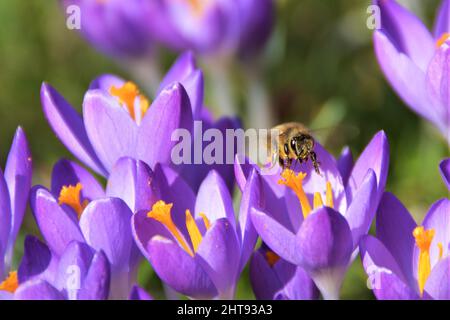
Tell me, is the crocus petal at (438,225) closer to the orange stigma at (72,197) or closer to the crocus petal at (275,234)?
the crocus petal at (275,234)

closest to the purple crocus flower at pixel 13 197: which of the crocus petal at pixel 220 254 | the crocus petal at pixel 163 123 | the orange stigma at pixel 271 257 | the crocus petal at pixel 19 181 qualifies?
the crocus petal at pixel 19 181

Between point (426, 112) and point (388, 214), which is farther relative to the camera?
point (426, 112)

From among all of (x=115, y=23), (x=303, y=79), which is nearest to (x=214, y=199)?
(x=115, y=23)

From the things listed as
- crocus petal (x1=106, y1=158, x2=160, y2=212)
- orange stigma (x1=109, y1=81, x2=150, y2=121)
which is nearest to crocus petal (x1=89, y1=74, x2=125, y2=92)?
orange stigma (x1=109, y1=81, x2=150, y2=121)

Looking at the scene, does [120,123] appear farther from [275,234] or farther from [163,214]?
[275,234]

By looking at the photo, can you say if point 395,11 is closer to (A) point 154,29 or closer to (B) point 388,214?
(B) point 388,214

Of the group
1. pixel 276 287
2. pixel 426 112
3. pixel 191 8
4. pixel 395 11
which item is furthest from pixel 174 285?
pixel 191 8

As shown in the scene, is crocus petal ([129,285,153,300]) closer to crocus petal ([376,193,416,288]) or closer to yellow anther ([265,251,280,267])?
yellow anther ([265,251,280,267])
